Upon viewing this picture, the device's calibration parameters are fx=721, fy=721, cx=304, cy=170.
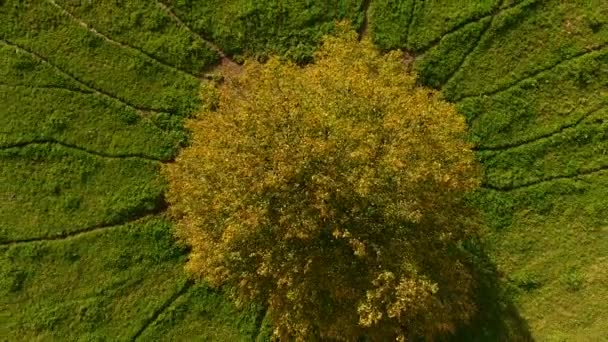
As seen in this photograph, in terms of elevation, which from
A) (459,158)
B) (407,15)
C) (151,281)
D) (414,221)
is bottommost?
(151,281)

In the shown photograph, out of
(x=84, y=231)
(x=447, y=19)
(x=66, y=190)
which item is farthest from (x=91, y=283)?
(x=447, y=19)

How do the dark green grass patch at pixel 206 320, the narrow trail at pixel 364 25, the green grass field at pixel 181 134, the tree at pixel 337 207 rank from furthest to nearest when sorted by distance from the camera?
the narrow trail at pixel 364 25
the dark green grass patch at pixel 206 320
the green grass field at pixel 181 134
the tree at pixel 337 207

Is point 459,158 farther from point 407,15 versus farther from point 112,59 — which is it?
point 112,59

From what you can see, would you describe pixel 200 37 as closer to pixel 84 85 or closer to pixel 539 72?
pixel 84 85

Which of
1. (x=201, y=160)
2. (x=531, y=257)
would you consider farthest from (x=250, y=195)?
(x=531, y=257)

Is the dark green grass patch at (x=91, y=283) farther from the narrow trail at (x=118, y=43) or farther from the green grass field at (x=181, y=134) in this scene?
the narrow trail at (x=118, y=43)

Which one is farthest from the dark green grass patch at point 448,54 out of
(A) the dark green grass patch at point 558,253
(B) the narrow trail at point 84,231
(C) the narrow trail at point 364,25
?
(B) the narrow trail at point 84,231
